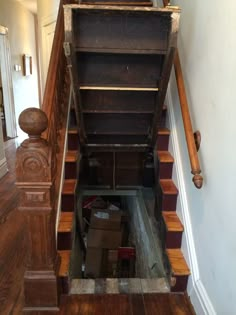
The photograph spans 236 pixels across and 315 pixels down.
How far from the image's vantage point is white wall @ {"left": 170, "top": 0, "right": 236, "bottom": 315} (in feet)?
3.99

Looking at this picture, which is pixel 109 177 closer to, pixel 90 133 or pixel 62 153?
pixel 90 133

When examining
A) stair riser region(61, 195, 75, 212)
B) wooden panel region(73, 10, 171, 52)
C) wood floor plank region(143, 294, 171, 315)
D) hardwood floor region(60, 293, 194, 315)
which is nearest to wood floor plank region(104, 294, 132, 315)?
hardwood floor region(60, 293, 194, 315)

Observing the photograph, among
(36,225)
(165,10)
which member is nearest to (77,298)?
(36,225)

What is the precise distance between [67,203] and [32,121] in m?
0.89

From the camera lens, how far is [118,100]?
1.98m

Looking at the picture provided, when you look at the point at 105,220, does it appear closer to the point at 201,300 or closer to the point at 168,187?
the point at 168,187

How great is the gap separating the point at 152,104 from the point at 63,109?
2.22 feet

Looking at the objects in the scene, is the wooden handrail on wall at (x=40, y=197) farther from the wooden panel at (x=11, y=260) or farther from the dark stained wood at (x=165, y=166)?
the dark stained wood at (x=165, y=166)

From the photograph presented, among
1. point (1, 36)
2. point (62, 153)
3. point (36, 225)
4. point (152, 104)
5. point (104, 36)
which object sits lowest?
point (36, 225)

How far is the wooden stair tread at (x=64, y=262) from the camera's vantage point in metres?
1.66

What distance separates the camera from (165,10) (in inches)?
55.7

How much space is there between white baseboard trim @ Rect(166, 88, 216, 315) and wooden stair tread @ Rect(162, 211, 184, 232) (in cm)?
5

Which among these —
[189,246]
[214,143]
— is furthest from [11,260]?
[214,143]

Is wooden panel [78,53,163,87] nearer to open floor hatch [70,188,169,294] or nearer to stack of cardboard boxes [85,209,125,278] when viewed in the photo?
open floor hatch [70,188,169,294]
